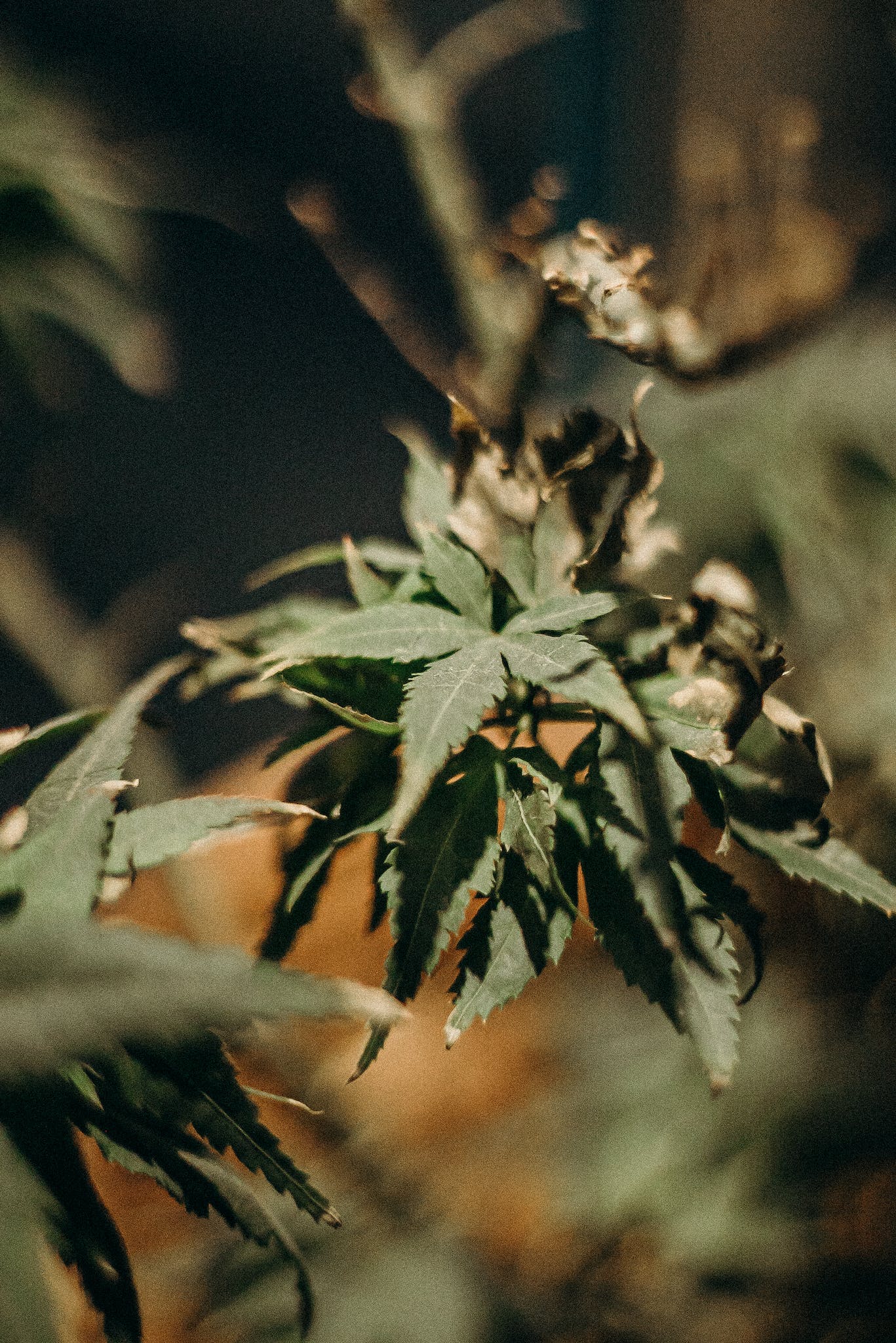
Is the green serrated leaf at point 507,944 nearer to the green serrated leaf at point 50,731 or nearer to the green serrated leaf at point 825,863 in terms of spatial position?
the green serrated leaf at point 825,863

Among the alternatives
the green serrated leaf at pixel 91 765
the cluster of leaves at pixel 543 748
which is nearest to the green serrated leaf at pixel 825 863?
the cluster of leaves at pixel 543 748

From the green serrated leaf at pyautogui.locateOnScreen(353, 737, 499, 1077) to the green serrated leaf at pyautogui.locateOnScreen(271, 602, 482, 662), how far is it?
66 mm

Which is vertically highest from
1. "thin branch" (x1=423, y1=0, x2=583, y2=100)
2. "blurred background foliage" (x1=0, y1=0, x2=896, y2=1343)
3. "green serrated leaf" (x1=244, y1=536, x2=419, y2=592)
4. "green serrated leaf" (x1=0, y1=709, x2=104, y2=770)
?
"thin branch" (x1=423, y1=0, x2=583, y2=100)

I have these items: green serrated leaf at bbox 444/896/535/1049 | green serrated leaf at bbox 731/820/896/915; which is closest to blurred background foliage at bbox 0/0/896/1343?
green serrated leaf at bbox 444/896/535/1049

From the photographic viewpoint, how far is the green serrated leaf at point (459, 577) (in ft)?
1.44

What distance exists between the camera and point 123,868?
384 millimetres

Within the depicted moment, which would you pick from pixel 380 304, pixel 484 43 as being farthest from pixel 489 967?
pixel 484 43

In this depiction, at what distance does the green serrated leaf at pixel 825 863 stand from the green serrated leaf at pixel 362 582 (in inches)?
9.4

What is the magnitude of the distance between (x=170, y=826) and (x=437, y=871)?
0.43 feet

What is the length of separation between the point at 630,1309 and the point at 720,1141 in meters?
0.21

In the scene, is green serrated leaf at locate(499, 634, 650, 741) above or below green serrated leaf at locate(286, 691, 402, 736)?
below

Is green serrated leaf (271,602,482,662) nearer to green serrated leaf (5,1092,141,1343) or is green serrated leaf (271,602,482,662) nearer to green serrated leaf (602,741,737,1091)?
green serrated leaf (602,741,737,1091)

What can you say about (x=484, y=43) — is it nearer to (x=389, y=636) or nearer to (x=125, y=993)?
(x=389, y=636)

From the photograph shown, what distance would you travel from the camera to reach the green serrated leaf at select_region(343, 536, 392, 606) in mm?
462
